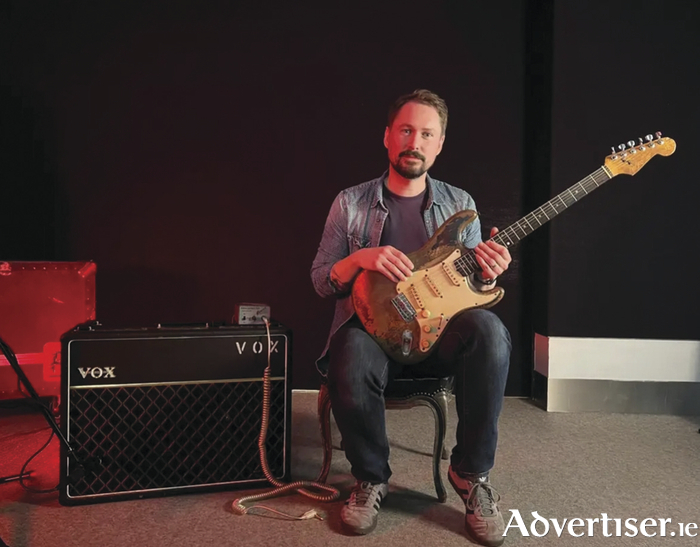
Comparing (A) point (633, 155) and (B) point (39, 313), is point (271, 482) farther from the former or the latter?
(A) point (633, 155)

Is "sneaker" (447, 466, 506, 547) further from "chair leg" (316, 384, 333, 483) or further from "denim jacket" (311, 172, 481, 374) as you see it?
"denim jacket" (311, 172, 481, 374)

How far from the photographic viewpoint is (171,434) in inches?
64.7

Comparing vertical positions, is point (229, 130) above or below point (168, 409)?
above

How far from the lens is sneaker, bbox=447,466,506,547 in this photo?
4.63 ft

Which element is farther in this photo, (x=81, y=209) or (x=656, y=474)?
(x=81, y=209)

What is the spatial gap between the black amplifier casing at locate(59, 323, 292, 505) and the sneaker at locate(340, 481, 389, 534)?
317mm

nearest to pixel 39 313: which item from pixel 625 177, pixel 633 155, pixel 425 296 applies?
pixel 425 296

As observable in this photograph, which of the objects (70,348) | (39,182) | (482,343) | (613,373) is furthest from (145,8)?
Answer: (613,373)

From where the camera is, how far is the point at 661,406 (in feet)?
8.83

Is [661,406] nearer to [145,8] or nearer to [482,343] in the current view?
[482,343]

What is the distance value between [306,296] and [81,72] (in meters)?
1.57

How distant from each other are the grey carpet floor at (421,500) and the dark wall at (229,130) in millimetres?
780

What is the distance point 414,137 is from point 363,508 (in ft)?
3.63

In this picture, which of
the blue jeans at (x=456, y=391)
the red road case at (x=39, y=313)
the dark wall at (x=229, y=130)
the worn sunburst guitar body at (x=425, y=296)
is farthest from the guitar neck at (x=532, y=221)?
the red road case at (x=39, y=313)
